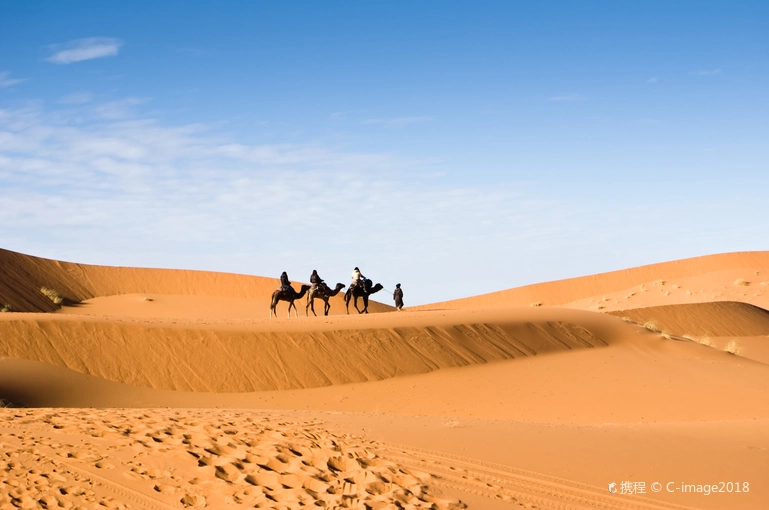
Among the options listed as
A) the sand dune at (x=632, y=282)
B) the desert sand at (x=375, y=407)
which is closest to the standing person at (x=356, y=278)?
the desert sand at (x=375, y=407)

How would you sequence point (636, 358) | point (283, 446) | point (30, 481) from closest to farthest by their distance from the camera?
1. point (30, 481)
2. point (283, 446)
3. point (636, 358)

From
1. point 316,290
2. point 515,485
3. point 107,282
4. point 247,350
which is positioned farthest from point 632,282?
point 515,485

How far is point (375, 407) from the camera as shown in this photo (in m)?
20.1

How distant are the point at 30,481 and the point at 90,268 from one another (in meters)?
53.9

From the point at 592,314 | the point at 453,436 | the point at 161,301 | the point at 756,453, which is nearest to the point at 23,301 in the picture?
the point at 161,301

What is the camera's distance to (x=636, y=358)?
26922 millimetres

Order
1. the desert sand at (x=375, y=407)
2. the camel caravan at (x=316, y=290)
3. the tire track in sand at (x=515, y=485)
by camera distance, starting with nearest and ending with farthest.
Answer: the desert sand at (x=375, y=407), the tire track in sand at (x=515, y=485), the camel caravan at (x=316, y=290)

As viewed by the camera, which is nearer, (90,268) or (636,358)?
(636,358)

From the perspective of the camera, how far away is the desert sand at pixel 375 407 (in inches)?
327

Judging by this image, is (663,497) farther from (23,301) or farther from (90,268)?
(90,268)

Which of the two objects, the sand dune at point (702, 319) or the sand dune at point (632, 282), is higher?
the sand dune at point (632, 282)

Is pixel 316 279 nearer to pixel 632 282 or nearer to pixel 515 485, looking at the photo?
pixel 515 485

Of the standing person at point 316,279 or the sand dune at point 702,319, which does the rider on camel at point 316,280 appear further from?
the sand dune at point 702,319

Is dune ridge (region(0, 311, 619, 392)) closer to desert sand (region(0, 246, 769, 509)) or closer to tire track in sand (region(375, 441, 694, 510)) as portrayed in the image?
desert sand (region(0, 246, 769, 509))
